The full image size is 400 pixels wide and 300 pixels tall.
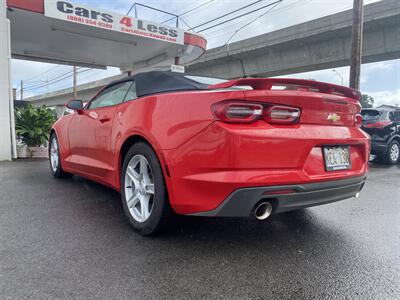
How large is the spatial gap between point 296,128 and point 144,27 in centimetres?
851

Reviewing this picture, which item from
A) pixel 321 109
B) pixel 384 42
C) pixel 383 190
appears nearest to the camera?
pixel 321 109

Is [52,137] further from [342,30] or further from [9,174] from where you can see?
[342,30]

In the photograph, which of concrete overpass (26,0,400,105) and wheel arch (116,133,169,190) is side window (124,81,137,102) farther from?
concrete overpass (26,0,400,105)

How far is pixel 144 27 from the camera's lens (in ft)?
31.5

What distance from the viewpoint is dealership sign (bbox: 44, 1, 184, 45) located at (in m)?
8.06

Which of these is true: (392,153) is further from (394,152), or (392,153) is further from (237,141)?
(237,141)

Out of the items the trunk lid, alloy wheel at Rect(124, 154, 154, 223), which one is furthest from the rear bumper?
alloy wheel at Rect(124, 154, 154, 223)

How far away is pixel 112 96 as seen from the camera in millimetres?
3615

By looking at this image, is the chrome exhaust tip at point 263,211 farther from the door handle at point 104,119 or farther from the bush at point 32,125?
the bush at point 32,125

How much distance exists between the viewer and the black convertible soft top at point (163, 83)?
2.62 m

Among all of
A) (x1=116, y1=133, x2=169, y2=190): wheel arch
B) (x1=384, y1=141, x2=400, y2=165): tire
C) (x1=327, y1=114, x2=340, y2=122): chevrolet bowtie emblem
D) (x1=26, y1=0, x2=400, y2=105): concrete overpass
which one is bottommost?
(x1=384, y1=141, x2=400, y2=165): tire

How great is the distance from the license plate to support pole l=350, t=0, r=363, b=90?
9234 millimetres

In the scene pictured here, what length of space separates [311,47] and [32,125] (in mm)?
13725

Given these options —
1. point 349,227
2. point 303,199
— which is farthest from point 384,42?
point 303,199
